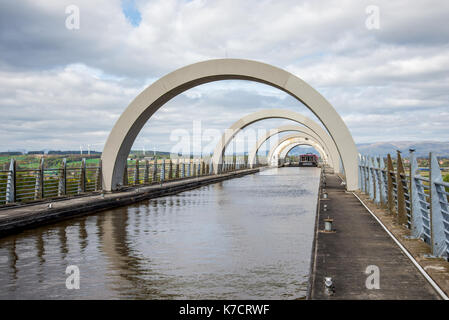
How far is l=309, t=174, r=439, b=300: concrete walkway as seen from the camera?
4.77 m

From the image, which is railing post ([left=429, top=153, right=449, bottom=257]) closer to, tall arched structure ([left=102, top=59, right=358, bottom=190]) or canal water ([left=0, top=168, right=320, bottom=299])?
canal water ([left=0, top=168, right=320, bottom=299])

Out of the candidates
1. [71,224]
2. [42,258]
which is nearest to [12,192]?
[71,224]

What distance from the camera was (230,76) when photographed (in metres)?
19.4

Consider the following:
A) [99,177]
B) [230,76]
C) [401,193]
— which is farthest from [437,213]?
[99,177]

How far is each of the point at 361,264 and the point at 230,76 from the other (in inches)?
563

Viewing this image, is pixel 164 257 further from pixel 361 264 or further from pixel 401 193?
pixel 401 193

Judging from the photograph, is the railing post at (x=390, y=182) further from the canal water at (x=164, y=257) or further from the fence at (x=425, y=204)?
the canal water at (x=164, y=257)

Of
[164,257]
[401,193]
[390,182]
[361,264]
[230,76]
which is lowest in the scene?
[164,257]

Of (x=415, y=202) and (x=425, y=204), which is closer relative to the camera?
(x=425, y=204)

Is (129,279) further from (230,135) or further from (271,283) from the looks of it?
(230,135)

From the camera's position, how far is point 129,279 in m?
6.12
